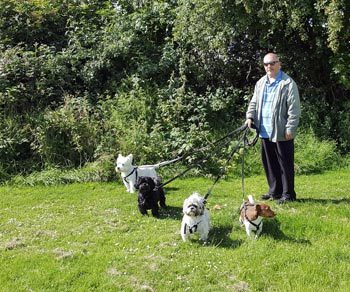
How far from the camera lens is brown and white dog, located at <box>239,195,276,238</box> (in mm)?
4754

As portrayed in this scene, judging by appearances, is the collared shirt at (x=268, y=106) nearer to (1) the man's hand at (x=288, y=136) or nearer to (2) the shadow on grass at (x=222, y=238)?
(1) the man's hand at (x=288, y=136)

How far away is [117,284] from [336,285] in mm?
1950

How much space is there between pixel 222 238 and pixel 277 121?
1.76m

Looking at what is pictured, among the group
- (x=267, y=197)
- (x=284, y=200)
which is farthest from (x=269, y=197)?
(x=284, y=200)

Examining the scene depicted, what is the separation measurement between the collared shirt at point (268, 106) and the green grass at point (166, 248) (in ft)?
3.34

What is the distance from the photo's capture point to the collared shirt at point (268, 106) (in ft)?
19.4

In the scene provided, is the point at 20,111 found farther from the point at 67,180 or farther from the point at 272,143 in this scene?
the point at 272,143

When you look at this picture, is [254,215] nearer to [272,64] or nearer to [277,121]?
[277,121]

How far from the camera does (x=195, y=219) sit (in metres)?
4.84

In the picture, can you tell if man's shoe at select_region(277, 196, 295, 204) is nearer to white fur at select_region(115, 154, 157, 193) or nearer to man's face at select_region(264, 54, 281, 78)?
man's face at select_region(264, 54, 281, 78)

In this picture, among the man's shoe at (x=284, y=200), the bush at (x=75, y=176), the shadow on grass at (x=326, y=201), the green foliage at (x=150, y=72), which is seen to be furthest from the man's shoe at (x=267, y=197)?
the bush at (x=75, y=176)

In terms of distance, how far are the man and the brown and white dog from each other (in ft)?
3.98

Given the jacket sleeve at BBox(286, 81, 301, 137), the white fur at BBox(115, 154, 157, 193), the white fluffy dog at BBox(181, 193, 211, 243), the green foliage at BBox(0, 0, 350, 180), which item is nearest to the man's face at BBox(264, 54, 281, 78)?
the jacket sleeve at BBox(286, 81, 301, 137)

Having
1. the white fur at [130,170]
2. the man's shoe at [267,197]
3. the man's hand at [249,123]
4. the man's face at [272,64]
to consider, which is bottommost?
the man's shoe at [267,197]
